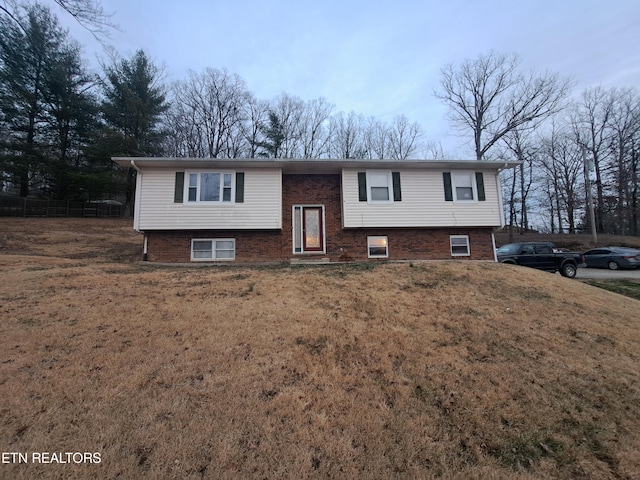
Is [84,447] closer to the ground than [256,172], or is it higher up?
closer to the ground

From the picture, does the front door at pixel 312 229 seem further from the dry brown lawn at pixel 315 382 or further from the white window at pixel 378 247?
the dry brown lawn at pixel 315 382

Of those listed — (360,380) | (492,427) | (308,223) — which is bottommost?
(492,427)

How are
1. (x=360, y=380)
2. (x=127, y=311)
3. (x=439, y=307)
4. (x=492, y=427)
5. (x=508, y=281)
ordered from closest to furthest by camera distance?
(x=492, y=427) → (x=360, y=380) → (x=127, y=311) → (x=439, y=307) → (x=508, y=281)

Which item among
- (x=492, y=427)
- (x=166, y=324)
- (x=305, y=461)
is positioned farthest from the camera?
(x=166, y=324)

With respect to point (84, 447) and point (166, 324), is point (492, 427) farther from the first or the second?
point (166, 324)

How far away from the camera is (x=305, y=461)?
2496 millimetres

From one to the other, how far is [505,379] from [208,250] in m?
10.6

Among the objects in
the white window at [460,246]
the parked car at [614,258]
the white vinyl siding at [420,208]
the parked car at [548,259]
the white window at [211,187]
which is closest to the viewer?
the white window at [211,187]

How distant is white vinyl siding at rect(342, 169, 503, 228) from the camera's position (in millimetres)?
12062

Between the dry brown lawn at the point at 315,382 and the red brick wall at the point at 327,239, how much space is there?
Answer: 476 cm

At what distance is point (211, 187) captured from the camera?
467 inches

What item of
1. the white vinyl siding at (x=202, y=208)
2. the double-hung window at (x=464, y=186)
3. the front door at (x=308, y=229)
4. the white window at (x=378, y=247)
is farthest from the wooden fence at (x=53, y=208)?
the double-hung window at (x=464, y=186)

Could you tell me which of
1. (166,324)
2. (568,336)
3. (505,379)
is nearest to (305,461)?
(505,379)

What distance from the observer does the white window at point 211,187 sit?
11742 millimetres
